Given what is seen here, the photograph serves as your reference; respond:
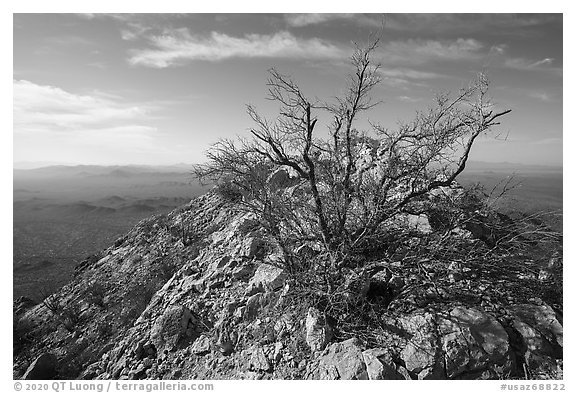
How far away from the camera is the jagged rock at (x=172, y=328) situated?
6.94m

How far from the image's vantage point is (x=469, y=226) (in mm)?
7641

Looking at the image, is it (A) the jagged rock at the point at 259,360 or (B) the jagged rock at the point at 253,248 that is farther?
(B) the jagged rock at the point at 253,248

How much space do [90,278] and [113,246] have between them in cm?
262

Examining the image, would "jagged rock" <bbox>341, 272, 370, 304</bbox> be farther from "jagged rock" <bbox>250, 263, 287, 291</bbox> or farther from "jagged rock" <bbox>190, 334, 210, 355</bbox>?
"jagged rock" <bbox>190, 334, 210, 355</bbox>

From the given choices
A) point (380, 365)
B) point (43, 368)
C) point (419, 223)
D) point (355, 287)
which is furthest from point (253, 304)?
point (43, 368)

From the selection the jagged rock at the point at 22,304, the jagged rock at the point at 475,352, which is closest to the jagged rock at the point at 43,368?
the jagged rock at the point at 22,304

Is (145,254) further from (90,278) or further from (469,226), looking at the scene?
(469,226)

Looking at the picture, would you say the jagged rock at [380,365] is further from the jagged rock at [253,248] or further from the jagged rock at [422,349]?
the jagged rock at [253,248]

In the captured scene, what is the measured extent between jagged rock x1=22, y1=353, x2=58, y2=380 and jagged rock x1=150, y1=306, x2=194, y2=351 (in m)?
2.57

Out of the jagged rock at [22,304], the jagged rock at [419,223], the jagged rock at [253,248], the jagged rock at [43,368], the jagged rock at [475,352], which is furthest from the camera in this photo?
the jagged rock at [22,304]

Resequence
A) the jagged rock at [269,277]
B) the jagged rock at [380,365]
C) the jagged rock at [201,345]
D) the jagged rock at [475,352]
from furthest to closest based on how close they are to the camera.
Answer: the jagged rock at [269,277] → the jagged rock at [201,345] → the jagged rock at [475,352] → the jagged rock at [380,365]

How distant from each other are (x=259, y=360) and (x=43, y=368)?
5.44m

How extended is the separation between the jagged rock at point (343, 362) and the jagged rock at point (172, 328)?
317 centimetres
